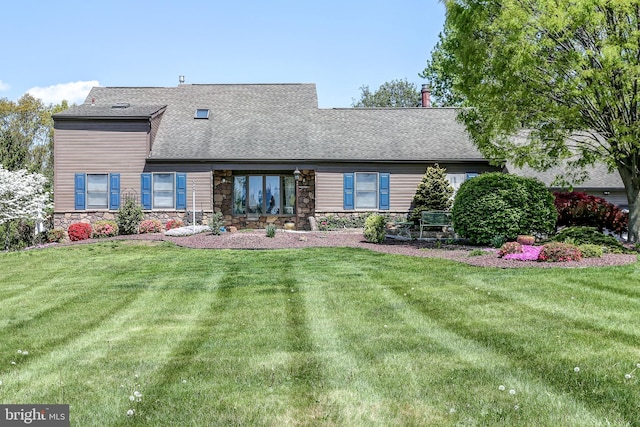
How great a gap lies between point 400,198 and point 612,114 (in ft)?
32.2

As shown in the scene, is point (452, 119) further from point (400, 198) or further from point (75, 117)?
point (75, 117)

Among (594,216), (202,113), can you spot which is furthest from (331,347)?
(202,113)

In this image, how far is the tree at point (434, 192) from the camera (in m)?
22.0

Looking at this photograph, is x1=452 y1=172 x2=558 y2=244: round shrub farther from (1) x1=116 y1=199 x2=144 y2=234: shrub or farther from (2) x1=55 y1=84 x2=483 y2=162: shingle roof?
(1) x1=116 y1=199 x2=144 y2=234: shrub

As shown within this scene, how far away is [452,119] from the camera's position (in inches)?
1024

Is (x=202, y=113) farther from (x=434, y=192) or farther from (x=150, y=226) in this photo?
(x=434, y=192)

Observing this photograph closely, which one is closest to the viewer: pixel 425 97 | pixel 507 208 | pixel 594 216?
pixel 507 208

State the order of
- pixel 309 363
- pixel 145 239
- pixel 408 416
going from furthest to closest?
pixel 145 239
pixel 309 363
pixel 408 416

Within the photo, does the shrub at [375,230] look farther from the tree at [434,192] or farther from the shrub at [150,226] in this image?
the shrub at [150,226]

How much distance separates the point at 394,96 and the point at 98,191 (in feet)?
124

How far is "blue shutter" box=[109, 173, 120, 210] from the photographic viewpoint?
73.3 ft

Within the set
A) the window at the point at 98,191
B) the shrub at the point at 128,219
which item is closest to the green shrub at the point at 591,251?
the shrub at the point at 128,219

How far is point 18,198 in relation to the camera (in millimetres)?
20688

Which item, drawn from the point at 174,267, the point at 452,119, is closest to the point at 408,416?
the point at 174,267
